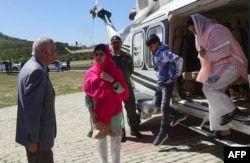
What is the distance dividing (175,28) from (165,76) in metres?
1.22

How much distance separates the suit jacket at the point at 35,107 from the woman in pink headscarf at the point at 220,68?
2.49m

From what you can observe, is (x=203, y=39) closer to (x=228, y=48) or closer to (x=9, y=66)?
(x=228, y=48)

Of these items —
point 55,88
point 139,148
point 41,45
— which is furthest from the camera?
point 55,88

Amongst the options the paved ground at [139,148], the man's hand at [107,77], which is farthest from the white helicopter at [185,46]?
the man's hand at [107,77]

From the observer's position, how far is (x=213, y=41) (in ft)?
16.9

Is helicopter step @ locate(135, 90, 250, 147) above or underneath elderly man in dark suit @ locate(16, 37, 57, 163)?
underneath

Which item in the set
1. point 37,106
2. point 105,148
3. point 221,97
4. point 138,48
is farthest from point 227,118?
point 138,48

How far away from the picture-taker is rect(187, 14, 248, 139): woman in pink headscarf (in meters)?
5.01

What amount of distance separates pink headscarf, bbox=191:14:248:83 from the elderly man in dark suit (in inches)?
96.5

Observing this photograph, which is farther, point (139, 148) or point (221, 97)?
point (139, 148)

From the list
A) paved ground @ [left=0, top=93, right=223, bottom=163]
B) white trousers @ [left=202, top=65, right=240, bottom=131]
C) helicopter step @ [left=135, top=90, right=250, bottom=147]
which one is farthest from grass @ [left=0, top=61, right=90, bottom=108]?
white trousers @ [left=202, top=65, right=240, bottom=131]

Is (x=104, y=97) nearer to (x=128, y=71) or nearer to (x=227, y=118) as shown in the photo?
(x=227, y=118)

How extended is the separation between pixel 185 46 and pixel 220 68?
2.28m

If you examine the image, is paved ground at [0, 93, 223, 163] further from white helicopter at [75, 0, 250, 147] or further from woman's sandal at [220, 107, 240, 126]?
woman's sandal at [220, 107, 240, 126]
